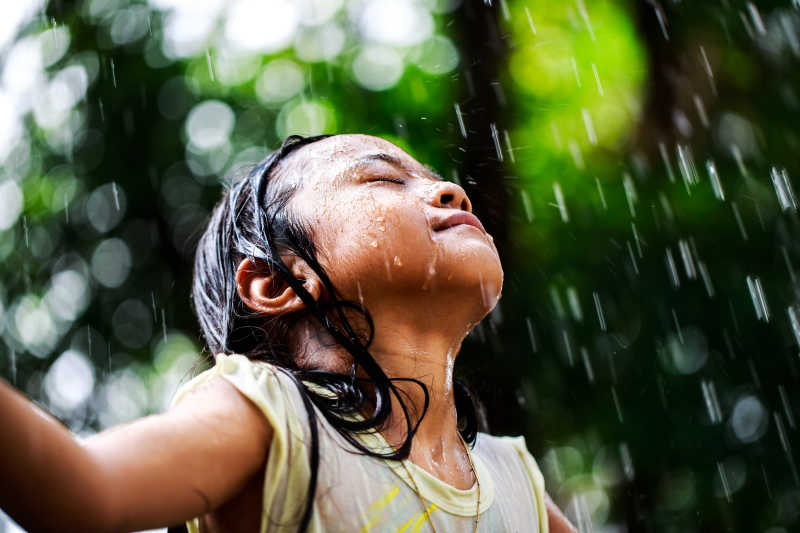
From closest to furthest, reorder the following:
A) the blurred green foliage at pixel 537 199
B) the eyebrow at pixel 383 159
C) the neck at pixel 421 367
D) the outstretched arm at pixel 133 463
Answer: the outstretched arm at pixel 133 463 → the neck at pixel 421 367 → the eyebrow at pixel 383 159 → the blurred green foliage at pixel 537 199

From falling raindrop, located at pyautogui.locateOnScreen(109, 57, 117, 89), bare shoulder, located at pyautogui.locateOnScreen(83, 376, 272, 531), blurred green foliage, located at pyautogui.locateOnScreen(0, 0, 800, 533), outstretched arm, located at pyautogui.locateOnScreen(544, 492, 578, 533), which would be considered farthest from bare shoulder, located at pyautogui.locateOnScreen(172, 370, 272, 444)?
falling raindrop, located at pyautogui.locateOnScreen(109, 57, 117, 89)

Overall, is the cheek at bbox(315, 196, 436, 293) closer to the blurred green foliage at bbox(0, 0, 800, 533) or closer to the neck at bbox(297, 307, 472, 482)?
the neck at bbox(297, 307, 472, 482)

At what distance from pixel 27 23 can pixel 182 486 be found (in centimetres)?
734

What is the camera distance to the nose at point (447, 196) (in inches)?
85.9

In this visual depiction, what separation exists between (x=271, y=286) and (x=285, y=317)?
0.12 m

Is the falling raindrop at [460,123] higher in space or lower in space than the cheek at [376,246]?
lower

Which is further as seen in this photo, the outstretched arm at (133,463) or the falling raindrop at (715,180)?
the falling raindrop at (715,180)

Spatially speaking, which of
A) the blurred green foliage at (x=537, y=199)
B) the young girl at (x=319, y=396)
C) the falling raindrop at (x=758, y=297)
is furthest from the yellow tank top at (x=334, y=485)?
the falling raindrop at (x=758, y=297)

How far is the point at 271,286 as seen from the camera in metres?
2.26

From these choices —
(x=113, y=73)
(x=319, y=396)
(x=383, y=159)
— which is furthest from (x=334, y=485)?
(x=113, y=73)

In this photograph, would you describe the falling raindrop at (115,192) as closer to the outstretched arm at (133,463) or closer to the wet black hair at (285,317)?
the wet black hair at (285,317)

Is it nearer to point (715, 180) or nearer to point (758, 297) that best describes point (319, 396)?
point (758, 297)

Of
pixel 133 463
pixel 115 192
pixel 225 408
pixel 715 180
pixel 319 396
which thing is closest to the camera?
pixel 133 463

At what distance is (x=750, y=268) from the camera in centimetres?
588
